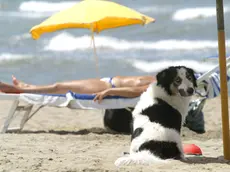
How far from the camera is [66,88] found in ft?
22.8

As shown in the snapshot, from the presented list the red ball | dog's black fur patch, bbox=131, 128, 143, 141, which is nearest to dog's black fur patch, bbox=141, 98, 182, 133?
dog's black fur patch, bbox=131, 128, 143, 141

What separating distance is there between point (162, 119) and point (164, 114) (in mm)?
66

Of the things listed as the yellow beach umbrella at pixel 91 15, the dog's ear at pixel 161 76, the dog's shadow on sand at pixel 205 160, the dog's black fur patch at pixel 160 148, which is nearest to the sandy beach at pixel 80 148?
the dog's shadow on sand at pixel 205 160

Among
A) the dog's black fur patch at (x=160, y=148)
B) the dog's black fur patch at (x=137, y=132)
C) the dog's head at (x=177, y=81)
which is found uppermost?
the dog's head at (x=177, y=81)

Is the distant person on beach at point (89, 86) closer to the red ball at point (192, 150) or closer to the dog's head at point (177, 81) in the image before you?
the red ball at point (192, 150)

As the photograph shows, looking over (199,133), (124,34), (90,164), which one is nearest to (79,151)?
(90,164)

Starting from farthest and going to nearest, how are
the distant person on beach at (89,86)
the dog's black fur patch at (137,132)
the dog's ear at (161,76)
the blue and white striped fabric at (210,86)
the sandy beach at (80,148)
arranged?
the distant person on beach at (89,86)
the blue and white striped fabric at (210,86)
the dog's ear at (161,76)
the dog's black fur patch at (137,132)
the sandy beach at (80,148)

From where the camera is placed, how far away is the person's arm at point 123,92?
21.1ft

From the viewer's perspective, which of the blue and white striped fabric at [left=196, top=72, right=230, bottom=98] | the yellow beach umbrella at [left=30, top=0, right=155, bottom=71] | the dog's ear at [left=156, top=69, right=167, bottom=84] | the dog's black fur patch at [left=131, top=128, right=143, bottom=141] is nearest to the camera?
the dog's black fur patch at [left=131, top=128, right=143, bottom=141]

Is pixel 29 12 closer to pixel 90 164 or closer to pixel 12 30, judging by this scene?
pixel 12 30

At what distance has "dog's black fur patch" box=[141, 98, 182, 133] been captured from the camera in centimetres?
420

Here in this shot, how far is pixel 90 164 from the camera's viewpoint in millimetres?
4102

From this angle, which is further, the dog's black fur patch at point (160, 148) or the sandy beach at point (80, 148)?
the dog's black fur patch at point (160, 148)

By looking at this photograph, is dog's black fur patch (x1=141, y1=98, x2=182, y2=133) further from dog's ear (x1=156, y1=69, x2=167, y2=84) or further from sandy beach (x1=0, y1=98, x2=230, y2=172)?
sandy beach (x1=0, y1=98, x2=230, y2=172)
